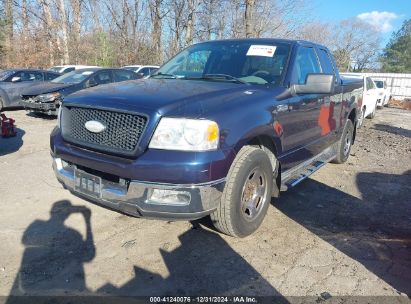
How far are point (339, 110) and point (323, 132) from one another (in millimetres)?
803

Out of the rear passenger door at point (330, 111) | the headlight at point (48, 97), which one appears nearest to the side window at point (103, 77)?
the headlight at point (48, 97)

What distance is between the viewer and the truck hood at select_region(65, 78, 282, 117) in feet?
9.73

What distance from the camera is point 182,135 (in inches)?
113

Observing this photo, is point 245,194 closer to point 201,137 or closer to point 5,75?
point 201,137

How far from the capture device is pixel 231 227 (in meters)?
3.31

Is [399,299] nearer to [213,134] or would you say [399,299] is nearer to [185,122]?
[213,134]

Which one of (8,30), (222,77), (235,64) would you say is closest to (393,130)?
(235,64)

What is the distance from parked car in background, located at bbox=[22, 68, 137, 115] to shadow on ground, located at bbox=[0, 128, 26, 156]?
7.28 ft

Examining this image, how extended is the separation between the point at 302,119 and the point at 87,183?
254 cm

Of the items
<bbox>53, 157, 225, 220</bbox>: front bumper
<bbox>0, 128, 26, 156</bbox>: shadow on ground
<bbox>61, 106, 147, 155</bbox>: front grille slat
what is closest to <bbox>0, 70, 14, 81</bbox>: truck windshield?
<bbox>0, 128, 26, 156</bbox>: shadow on ground

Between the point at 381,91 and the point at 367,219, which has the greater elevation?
Result: the point at 381,91

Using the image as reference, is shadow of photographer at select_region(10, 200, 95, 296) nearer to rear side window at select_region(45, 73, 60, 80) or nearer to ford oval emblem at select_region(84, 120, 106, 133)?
ford oval emblem at select_region(84, 120, 106, 133)

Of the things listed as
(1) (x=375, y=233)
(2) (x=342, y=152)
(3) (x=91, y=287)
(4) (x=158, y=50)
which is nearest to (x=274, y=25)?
(4) (x=158, y=50)

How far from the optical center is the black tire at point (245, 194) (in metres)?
3.17
